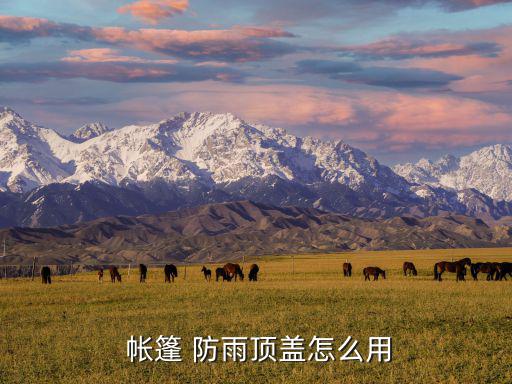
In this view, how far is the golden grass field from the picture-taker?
79.1ft

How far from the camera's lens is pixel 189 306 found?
4256cm

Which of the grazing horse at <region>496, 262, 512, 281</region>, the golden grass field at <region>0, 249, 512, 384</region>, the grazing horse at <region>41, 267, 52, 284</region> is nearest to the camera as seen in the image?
the golden grass field at <region>0, 249, 512, 384</region>

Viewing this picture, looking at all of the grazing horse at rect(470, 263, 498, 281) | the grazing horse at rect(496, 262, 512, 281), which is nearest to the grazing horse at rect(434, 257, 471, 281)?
the grazing horse at rect(470, 263, 498, 281)

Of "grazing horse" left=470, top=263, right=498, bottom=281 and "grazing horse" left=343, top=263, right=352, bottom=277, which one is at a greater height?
"grazing horse" left=470, top=263, right=498, bottom=281

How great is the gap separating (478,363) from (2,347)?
63.1 ft

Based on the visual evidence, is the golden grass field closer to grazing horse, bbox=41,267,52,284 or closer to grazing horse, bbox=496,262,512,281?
grazing horse, bbox=496,262,512,281

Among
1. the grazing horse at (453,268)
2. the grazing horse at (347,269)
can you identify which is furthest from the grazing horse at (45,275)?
the grazing horse at (453,268)

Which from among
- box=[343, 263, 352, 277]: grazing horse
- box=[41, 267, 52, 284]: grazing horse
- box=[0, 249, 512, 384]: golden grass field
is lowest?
box=[343, 263, 352, 277]: grazing horse

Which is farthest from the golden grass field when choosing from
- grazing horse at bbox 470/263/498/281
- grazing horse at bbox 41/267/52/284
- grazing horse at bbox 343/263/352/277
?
grazing horse at bbox 343/263/352/277

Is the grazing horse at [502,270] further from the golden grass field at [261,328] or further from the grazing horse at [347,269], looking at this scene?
the grazing horse at [347,269]

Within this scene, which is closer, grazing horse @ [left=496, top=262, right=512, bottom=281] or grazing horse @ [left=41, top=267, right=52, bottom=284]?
grazing horse @ [left=496, top=262, right=512, bottom=281]

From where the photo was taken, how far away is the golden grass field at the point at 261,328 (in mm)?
24109

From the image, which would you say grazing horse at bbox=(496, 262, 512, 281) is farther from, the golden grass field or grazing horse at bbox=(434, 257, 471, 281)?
the golden grass field

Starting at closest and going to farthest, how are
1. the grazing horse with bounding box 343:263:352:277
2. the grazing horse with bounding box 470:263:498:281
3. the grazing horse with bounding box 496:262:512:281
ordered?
the grazing horse with bounding box 496:262:512:281 < the grazing horse with bounding box 470:263:498:281 < the grazing horse with bounding box 343:263:352:277
